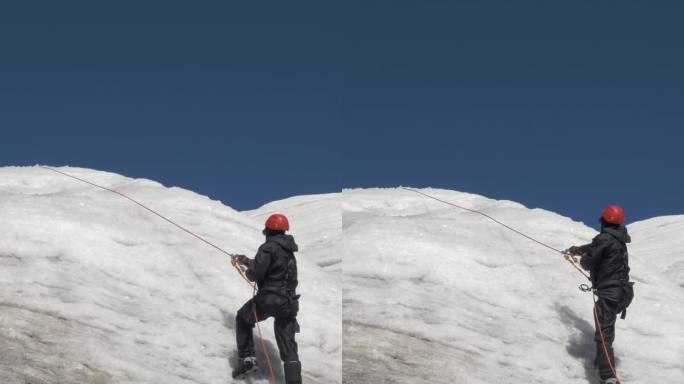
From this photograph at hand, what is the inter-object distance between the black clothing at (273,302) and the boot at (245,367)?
12 cm

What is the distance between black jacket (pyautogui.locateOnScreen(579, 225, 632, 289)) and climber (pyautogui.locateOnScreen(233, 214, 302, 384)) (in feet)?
17.4

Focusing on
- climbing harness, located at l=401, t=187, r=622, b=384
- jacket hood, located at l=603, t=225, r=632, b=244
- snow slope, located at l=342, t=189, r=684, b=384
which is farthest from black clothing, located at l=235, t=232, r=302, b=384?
jacket hood, located at l=603, t=225, r=632, b=244

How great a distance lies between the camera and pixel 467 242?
1495cm

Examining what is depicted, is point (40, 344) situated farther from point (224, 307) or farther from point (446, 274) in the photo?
point (446, 274)

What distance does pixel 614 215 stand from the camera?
39.2 feet

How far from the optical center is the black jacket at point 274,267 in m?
11.1

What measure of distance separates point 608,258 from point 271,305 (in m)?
5.92

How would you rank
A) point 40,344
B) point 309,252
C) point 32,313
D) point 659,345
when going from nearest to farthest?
point 40,344
point 32,313
point 659,345
point 309,252

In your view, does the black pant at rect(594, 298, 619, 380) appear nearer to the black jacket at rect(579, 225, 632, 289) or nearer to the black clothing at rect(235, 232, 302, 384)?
the black jacket at rect(579, 225, 632, 289)

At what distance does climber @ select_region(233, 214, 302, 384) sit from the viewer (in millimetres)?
11008

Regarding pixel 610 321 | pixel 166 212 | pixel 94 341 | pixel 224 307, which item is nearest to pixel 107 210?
pixel 166 212

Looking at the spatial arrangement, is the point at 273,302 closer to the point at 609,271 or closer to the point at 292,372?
the point at 292,372

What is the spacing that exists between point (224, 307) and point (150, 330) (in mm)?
1775

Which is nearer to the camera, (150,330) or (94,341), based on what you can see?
(94,341)
